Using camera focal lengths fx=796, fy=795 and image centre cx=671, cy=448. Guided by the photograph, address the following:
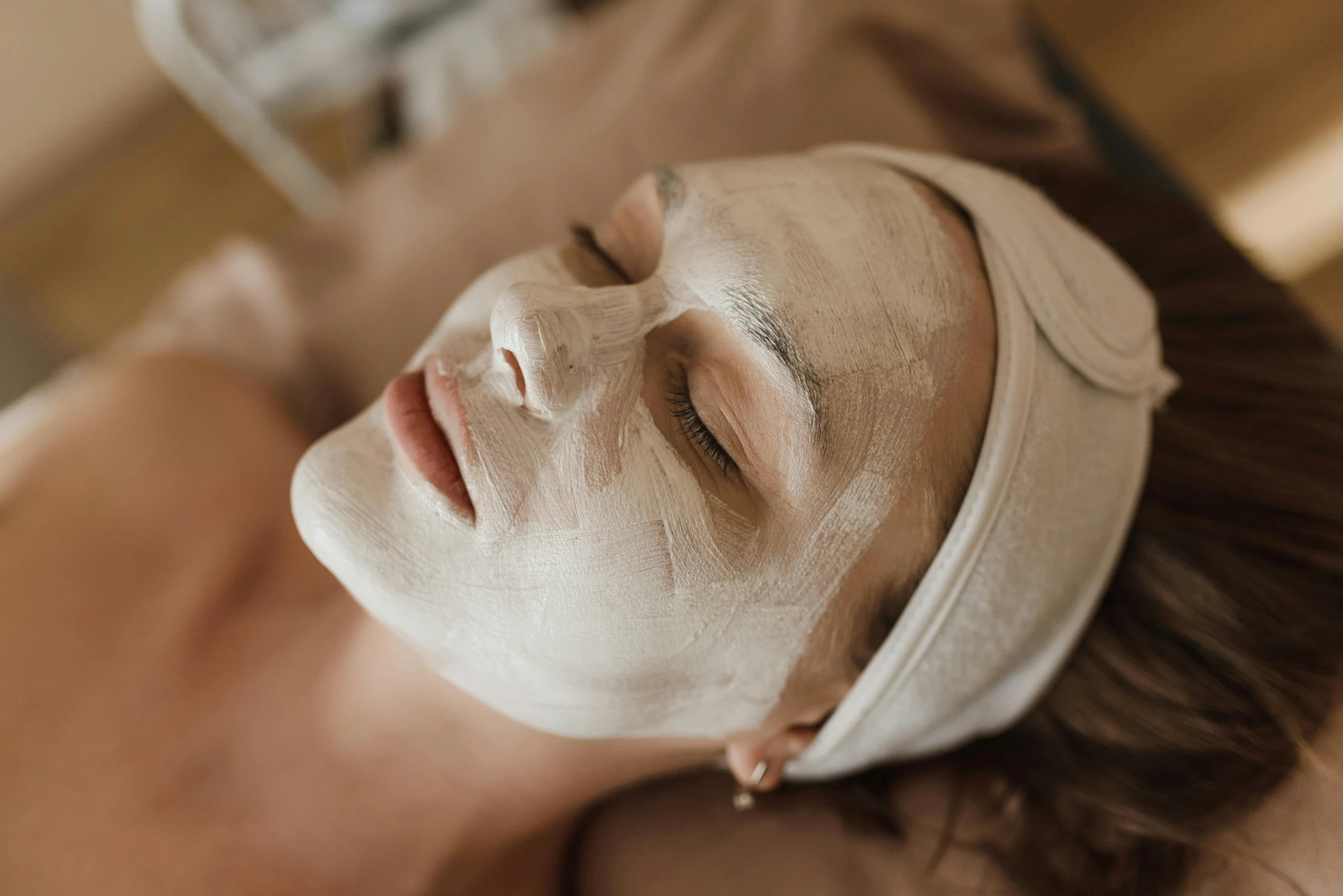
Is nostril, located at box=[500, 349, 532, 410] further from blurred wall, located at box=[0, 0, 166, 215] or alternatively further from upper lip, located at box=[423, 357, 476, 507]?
blurred wall, located at box=[0, 0, 166, 215]

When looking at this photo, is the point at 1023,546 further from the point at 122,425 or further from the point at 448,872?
the point at 122,425

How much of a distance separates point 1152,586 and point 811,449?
525 mm

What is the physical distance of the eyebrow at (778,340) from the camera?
666 mm

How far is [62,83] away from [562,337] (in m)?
2.29

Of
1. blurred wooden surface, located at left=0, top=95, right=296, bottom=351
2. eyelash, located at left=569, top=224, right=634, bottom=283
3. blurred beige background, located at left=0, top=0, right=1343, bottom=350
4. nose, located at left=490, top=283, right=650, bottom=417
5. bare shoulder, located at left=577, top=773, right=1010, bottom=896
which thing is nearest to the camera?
nose, located at left=490, top=283, right=650, bottom=417

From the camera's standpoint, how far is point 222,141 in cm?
225

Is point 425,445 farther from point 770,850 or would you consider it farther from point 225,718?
point 770,850

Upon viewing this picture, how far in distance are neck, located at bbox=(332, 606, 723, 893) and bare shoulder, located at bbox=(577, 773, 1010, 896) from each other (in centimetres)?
14

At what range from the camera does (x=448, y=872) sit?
1.01m

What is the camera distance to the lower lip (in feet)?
2.32

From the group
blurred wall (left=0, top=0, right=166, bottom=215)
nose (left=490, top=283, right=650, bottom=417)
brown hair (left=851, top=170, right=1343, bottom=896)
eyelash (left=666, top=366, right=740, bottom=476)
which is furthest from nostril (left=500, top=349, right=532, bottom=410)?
blurred wall (left=0, top=0, right=166, bottom=215)

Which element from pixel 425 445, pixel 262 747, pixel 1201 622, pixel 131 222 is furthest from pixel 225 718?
pixel 131 222

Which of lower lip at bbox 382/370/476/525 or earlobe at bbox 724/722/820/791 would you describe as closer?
lower lip at bbox 382/370/476/525

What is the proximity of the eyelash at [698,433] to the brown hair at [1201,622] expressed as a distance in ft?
1.75
